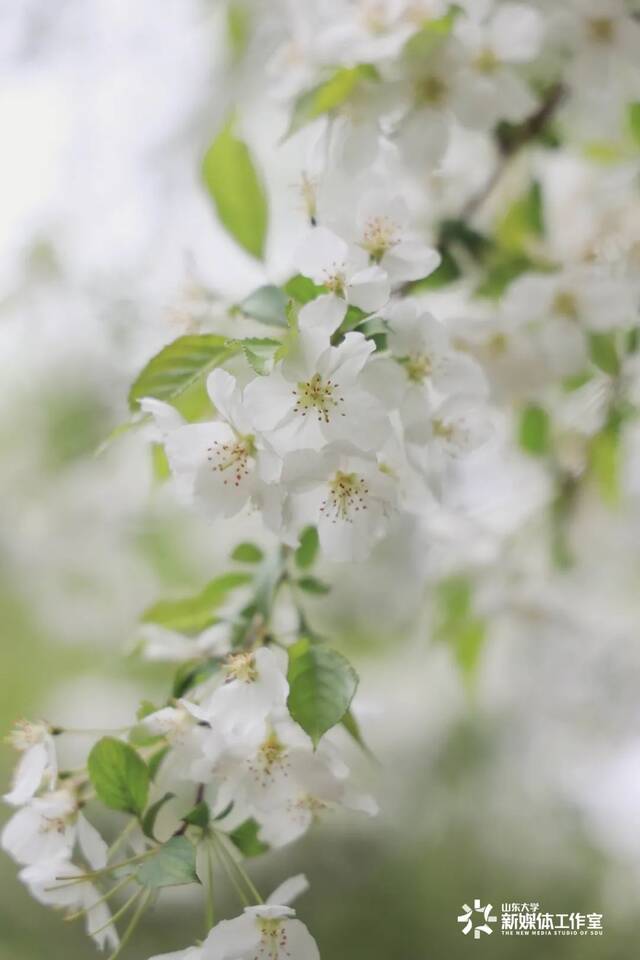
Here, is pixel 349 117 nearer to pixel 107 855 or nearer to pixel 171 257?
pixel 107 855

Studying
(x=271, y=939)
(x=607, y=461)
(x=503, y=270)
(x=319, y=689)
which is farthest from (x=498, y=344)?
(x=271, y=939)

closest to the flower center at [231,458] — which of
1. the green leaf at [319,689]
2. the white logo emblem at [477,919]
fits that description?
the green leaf at [319,689]

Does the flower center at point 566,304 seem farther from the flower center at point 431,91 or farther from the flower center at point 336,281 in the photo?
the flower center at point 336,281

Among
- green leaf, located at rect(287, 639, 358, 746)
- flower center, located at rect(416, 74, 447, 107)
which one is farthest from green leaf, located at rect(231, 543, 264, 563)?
flower center, located at rect(416, 74, 447, 107)

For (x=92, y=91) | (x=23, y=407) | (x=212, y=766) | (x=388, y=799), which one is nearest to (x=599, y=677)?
(x=388, y=799)

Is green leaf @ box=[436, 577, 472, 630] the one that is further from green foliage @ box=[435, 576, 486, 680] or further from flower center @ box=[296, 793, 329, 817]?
flower center @ box=[296, 793, 329, 817]

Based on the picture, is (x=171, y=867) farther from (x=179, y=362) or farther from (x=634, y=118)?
(x=634, y=118)
